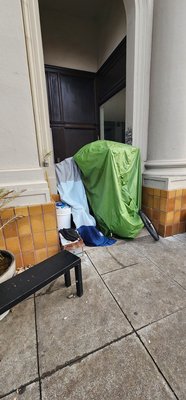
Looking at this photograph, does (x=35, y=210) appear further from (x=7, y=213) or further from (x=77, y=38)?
(x=77, y=38)

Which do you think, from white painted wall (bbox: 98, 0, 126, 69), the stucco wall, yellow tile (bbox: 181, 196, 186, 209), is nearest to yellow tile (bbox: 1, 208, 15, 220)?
yellow tile (bbox: 181, 196, 186, 209)

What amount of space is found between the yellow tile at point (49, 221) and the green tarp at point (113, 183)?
1.98 ft

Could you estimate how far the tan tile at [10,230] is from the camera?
4.65 feet

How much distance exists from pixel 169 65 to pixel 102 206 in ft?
5.49

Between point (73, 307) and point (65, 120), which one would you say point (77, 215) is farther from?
point (65, 120)

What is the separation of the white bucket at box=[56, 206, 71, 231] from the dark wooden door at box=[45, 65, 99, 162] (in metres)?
1.90

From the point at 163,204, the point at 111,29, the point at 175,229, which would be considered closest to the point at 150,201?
the point at 163,204

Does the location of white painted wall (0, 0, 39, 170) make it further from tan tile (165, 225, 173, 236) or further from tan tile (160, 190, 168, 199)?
tan tile (165, 225, 173, 236)

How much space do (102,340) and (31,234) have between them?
3.11ft

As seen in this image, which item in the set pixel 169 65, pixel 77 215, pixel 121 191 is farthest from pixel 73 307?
pixel 169 65

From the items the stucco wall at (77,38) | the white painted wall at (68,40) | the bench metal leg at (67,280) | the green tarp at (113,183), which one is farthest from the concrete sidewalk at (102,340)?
the white painted wall at (68,40)

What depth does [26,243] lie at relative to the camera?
4.94 feet

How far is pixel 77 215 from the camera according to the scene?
1.96m

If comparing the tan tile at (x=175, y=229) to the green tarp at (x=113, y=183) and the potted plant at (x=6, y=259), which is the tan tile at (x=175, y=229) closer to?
the green tarp at (x=113, y=183)
